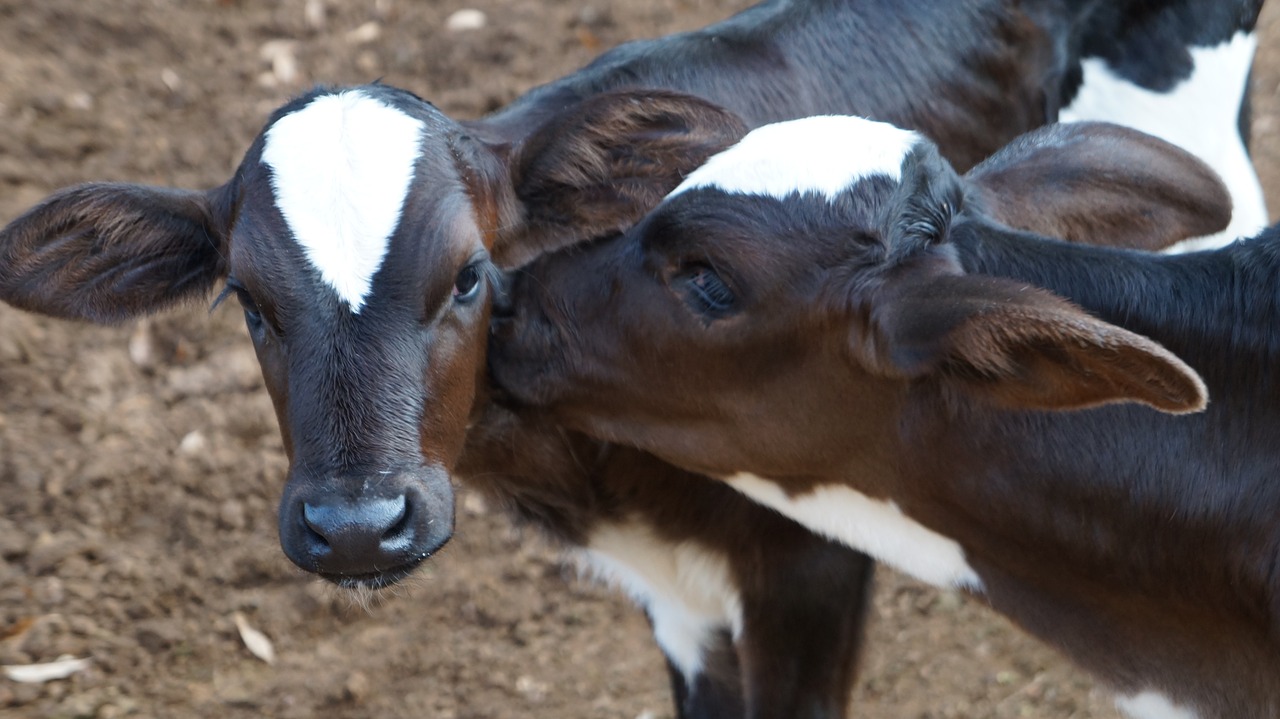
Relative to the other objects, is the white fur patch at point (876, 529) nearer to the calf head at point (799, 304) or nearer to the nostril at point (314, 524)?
the calf head at point (799, 304)

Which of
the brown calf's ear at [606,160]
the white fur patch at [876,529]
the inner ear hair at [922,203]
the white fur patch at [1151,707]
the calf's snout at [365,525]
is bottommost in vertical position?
the white fur patch at [1151,707]

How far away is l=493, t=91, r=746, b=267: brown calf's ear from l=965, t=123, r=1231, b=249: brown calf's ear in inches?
25.6

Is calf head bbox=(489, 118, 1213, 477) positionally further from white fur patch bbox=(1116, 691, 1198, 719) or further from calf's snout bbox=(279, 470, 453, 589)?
white fur patch bbox=(1116, 691, 1198, 719)

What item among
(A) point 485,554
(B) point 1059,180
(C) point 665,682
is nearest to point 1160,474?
(B) point 1059,180

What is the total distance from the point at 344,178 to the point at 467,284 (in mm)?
344

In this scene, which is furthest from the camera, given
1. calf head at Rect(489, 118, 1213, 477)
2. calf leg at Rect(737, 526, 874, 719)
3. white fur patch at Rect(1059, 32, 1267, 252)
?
white fur patch at Rect(1059, 32, 1267, 252)

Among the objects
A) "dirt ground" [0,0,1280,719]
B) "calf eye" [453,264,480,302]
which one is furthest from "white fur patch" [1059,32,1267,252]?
"calf eye" [453,264,480,302]

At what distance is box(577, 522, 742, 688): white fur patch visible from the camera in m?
3.76

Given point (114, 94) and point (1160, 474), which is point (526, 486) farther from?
point (114, 94)

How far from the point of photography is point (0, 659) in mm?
4266

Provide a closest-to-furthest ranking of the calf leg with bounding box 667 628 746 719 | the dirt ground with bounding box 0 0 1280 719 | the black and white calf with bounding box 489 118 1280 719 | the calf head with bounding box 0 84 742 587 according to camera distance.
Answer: the black and white calf with bounding box 489 118 1280 719 < the calf head with bounding box 0 84 742 587 < the calf leg with bounding box 667 628 746 719 < the dirt ground with bounding box 0 0 1280 719

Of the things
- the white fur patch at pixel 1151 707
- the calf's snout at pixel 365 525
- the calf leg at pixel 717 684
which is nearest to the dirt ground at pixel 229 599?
the calf leg at pixel 717 684

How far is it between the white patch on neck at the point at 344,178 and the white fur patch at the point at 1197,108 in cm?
236

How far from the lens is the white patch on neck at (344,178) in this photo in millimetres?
2934
